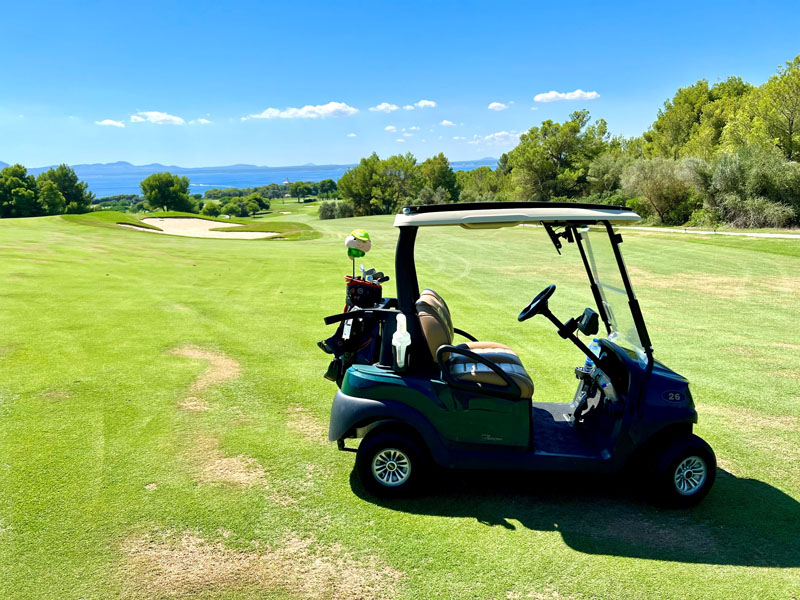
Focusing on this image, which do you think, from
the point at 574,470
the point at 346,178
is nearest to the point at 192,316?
the point at 574,470

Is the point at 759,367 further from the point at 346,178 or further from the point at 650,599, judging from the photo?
the point at 346,178

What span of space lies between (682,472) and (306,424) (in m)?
3.37

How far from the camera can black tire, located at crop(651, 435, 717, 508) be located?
4.04 metres

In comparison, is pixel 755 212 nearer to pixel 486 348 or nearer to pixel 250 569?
pixel 486 348

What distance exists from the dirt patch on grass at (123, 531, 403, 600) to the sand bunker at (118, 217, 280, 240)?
3165 cm

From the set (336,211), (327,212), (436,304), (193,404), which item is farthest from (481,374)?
(336,211)

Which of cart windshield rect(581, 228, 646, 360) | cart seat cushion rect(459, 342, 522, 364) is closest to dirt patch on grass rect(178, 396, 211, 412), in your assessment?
cart seat cushion rect(459, 342, 522, 364)

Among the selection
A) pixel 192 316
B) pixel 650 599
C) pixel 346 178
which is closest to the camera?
pixel 650 599

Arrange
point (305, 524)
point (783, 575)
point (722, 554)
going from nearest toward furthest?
point (783, 575) → point (722, 554) → point (305, 524)

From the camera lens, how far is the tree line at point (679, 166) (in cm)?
3212

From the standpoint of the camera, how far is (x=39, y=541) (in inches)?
140

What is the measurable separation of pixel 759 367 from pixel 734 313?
4119 mm

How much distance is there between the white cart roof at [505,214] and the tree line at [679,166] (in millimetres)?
32735

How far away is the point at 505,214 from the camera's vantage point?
3859mm
